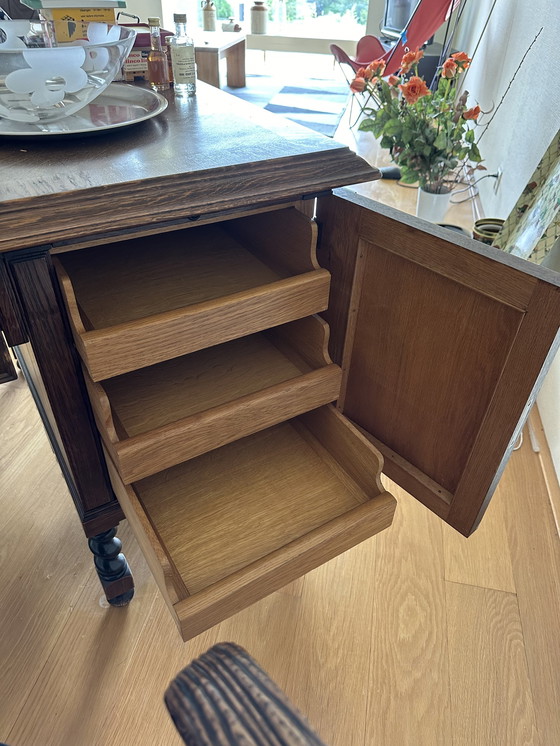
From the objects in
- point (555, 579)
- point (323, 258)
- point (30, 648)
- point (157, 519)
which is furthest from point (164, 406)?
point (555, 579)

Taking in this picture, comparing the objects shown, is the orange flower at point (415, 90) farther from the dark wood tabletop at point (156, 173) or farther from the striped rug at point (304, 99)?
the striped rug at point (304, 99)

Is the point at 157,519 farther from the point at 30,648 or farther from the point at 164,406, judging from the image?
the point at 30,648

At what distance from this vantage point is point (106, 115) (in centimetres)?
71

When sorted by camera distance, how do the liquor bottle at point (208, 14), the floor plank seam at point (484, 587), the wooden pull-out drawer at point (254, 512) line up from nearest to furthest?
the wooden pull-out drawer at point (254, 512) < the floor plank seam at point (484, 587) < the liquor bottle at point (208, 14)

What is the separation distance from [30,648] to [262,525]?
0.51 metres

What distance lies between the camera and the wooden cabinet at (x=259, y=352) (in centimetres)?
52

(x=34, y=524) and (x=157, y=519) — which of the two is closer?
(x=157, y=519)

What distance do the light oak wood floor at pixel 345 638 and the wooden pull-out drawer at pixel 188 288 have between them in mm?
569

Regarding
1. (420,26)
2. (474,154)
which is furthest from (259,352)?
(420,26)

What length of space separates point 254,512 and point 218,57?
295 cm

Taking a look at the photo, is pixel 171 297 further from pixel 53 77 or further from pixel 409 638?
pixel 409 638

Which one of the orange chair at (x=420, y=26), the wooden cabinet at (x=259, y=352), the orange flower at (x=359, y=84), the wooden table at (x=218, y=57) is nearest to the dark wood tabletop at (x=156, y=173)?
the wooden cabinet at (x=259, y=352)

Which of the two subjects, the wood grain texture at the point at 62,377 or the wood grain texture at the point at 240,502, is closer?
the wood grain texture at the point at 62,377

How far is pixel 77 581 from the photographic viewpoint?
99 cm
